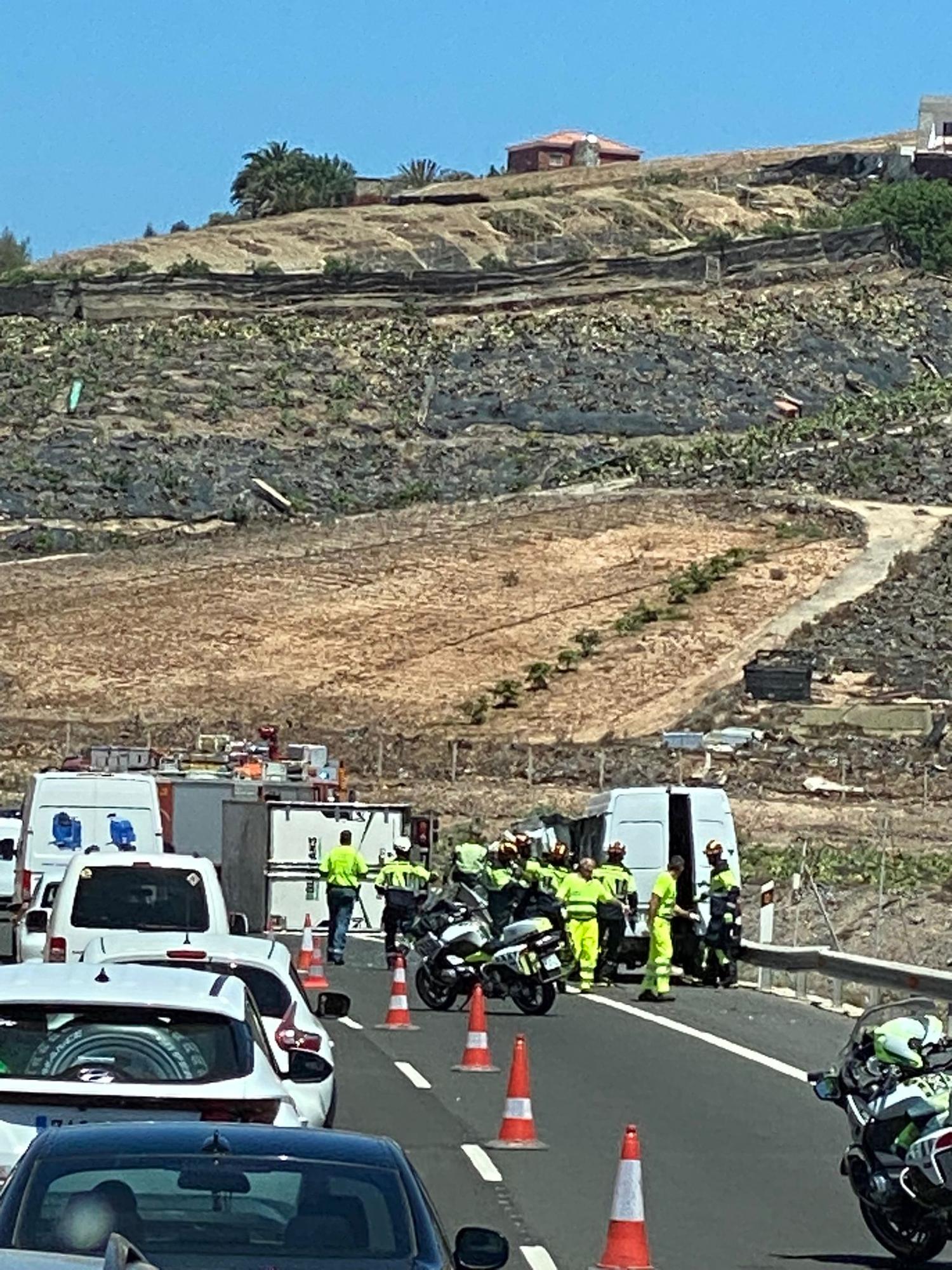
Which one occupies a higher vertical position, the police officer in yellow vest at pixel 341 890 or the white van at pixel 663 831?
the white van at pixel 663 831

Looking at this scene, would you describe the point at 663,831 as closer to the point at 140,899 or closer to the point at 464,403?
the point at 140,899

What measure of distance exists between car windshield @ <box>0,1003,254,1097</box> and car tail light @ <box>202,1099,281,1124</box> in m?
0.16

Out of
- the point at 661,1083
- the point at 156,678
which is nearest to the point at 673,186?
the point at 156,678

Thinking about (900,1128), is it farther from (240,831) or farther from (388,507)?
(388,507)

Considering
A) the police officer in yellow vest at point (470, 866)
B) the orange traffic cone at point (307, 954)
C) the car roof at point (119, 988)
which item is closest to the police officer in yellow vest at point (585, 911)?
the police officer in yellow vest at point (470, 866)

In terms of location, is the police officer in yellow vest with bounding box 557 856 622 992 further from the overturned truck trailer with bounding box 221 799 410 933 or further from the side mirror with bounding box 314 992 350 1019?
the side mirror with bounding box 314 992 350 1019

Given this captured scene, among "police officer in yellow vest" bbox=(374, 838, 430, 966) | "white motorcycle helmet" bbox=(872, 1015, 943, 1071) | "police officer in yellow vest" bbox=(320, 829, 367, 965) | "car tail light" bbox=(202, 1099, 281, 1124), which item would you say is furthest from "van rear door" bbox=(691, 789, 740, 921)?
"car tail light" bbox=(202, 1099, 281, 1124)

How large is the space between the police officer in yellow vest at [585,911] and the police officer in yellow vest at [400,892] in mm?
2564

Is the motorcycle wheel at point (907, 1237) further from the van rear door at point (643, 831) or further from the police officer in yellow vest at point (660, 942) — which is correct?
the van rear door at point (643, 831)

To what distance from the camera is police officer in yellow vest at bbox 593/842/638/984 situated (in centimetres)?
2842

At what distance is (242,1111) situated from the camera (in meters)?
10.1

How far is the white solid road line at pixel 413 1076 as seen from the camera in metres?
19.3

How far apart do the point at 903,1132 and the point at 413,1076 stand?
327 inches

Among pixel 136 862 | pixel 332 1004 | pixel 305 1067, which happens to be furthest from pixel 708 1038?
pixel 305 1067
